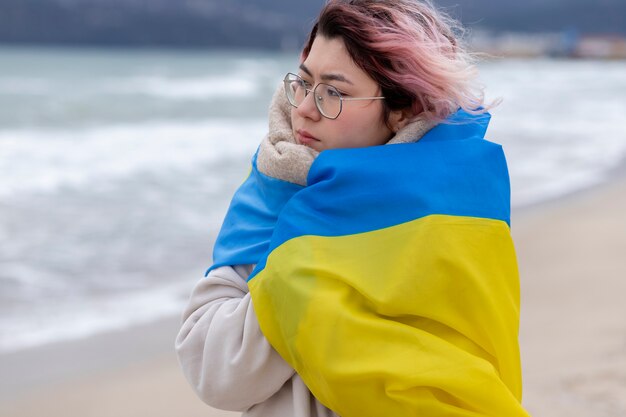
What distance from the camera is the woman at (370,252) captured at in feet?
4.47

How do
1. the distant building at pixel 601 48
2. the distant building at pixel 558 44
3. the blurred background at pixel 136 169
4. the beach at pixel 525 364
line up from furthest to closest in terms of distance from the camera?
the distant building at pixel 558 44 → the distant building at pixel 601 48 → the blurred background at pixel 136 169 → the beach at pixel 525 364

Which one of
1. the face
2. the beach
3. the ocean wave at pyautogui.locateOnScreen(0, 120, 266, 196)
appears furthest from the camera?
the ocean wave at pyautogui.locateOnScreen(0, 120, 266, 196)

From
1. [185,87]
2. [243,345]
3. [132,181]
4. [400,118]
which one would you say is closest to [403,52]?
[400,118]

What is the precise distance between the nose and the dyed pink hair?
0.33 ft

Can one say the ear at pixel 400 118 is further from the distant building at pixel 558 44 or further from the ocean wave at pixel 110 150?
the distant building at pixel 558 44

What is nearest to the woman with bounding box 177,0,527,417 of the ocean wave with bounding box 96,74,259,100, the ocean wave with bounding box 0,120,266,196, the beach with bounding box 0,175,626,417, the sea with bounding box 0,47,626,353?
the sea with bounding box 0,47,626,353

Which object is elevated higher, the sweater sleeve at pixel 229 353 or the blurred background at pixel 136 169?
the sweater sleeve at pixel 229 353

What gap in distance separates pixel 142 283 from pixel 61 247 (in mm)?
1096

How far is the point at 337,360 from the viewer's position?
52.9 inches

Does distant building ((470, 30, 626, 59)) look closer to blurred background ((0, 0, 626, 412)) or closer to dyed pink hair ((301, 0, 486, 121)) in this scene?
blurred background ((0, 0, 626, 412))

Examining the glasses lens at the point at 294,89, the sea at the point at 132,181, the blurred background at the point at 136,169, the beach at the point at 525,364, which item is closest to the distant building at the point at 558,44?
the blurred background at the point at 136,169

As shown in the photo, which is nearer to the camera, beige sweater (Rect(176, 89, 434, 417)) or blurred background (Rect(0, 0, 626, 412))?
beige sweater (Rect(176, 89, 434, 417))

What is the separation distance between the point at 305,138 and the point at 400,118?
17 centimetres

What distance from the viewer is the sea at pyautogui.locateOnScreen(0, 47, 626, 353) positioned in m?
4.95
